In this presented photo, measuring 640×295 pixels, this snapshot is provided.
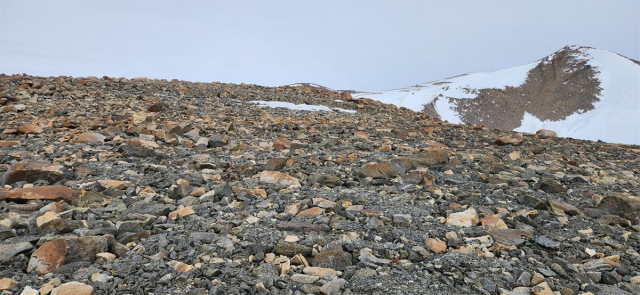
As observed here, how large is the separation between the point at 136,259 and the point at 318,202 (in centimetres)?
182

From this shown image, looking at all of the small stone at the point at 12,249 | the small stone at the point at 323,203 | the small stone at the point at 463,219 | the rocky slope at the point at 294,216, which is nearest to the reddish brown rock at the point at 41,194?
the rocky slope at the point at 294,216

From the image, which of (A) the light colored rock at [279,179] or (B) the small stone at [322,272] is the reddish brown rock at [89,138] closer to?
(A) the light colored rock at [279,179]

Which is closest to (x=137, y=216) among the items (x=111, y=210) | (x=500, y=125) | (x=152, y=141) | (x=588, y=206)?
(x=111, y=210)

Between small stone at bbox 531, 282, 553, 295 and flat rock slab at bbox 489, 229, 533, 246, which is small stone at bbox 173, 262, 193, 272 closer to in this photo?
small stone at bbox 531, 282, 553, 295

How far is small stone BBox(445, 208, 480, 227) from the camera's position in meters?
3.44

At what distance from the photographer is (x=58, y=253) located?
8.16ft

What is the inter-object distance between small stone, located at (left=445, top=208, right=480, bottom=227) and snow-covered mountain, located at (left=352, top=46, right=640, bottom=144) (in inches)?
1543

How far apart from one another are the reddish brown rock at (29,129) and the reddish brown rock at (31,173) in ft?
8.81

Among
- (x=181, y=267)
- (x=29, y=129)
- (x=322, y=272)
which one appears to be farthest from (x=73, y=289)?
(x=29, y=129)

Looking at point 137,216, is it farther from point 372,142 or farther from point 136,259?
point 372,142

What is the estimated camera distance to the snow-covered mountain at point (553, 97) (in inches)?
1575

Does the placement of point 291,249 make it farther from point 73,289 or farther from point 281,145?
point 281,145

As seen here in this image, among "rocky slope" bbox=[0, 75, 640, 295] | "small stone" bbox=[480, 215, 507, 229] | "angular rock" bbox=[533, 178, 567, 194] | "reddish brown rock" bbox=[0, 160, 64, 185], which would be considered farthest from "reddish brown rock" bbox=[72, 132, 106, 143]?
"angular rock" bbox=[533, 178, 567, 194]

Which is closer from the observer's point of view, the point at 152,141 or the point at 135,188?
the point at 135,188
